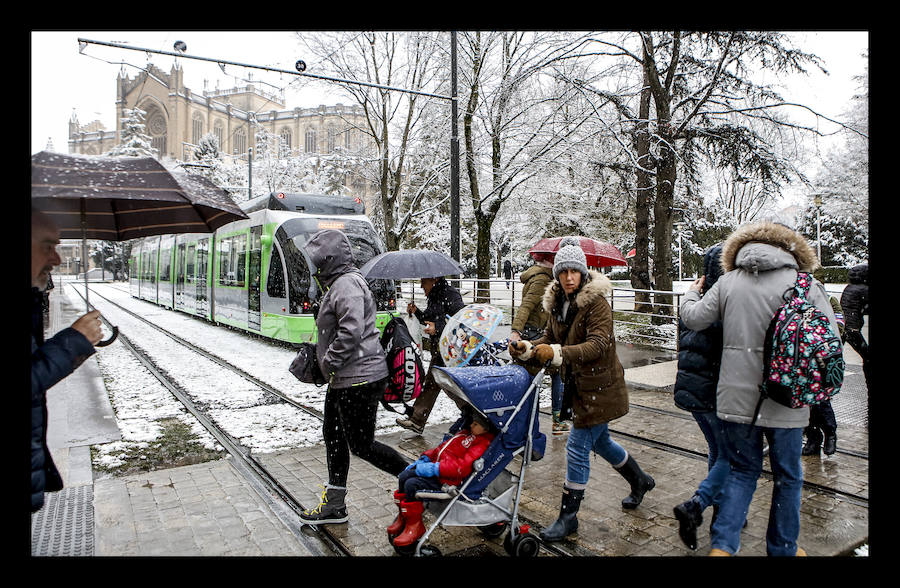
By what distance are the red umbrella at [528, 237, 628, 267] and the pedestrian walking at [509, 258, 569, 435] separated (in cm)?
10

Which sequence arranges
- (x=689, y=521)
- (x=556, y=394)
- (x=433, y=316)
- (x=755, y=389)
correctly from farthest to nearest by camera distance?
(x=556, y=394) → (x=433, y=316) → (x=689, y=521) → (x=755, y=389)

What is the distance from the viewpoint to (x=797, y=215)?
41500 mm

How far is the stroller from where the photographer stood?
3.40 m

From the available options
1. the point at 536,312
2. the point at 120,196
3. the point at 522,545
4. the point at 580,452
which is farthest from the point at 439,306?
the point at 120,196

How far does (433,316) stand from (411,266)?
1.95 feet

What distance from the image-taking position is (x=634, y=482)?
426 cm

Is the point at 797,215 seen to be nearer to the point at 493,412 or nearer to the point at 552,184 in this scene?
the point at 552,184

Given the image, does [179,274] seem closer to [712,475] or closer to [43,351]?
[43,351]

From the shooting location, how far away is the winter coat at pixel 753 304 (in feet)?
10.1

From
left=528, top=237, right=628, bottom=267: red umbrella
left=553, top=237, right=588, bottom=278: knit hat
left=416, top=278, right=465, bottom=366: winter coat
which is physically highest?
left=528, top=237, right=628, bottom=267: red umbrella

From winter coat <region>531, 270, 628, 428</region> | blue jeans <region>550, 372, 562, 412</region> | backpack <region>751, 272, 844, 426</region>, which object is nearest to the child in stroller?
winter coat <region>531, 270, 628, 428</region>

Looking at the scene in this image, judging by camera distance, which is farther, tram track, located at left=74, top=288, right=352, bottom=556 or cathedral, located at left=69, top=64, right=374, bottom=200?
cathedral, located at left=69, top=64, right=374, bottom=200

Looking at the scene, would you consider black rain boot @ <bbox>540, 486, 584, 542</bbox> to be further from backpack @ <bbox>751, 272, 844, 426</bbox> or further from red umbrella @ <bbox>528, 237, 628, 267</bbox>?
red umbrella @ <bbox>528, 237, 628, 267</bbox>
